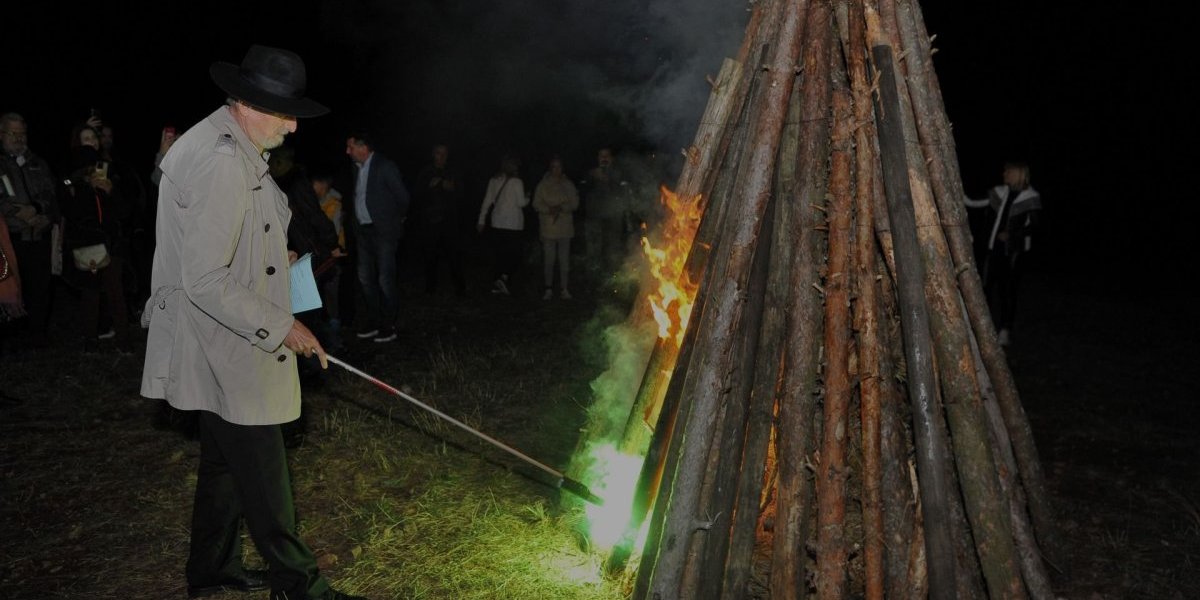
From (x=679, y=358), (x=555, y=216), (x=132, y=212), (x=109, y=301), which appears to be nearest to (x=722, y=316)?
(x=679, y=358)

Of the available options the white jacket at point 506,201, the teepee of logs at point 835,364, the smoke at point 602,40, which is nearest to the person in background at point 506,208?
the white jacket at point 506,201

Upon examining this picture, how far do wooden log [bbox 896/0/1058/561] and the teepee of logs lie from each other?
0.04 ft

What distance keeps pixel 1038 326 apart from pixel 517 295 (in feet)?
24.6

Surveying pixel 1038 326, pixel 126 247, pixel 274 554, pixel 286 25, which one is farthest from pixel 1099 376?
pixel 286 25

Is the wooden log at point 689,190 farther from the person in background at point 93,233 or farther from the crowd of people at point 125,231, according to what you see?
the person in background at point 93,233

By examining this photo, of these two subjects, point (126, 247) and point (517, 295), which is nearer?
point (126, 247)

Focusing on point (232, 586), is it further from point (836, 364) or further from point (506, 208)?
point (506, 208)

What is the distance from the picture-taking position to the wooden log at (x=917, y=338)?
3.39 m

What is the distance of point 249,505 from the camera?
361 cm

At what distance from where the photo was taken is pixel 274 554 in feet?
11.9

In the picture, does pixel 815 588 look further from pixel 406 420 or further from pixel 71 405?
pixel 71 405

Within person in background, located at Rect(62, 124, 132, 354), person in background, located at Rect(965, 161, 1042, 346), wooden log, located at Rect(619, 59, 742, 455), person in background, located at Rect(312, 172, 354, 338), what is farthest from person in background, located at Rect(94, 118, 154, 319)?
person in background, located at Rect(965, 161, 1042, 346)

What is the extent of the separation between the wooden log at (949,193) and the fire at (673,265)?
44.0 inches

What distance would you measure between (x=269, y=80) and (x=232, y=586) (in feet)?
7.51
